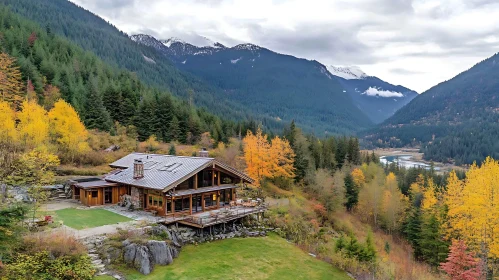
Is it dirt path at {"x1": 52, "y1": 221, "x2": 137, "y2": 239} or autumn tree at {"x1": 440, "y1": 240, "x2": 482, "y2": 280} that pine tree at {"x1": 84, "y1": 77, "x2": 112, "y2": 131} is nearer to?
dirt path at {"x1": 52, "y1": 221, "x2": 137, "y2": 239}

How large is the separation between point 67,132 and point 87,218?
72.0ft

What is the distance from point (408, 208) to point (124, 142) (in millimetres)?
51668

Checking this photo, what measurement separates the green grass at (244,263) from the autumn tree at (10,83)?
47.4m

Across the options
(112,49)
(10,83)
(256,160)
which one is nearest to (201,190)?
(256,160)

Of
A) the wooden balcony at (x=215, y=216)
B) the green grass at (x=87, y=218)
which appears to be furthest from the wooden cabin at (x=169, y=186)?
the green grass at (x=87, y=218)

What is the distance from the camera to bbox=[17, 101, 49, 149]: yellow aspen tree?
41.0 meters

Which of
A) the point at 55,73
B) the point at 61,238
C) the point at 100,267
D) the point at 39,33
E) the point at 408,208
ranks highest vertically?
the point at 39,33

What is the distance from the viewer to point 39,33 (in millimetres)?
96375

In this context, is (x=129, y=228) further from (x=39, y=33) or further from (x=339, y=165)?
(x=39, y=33)

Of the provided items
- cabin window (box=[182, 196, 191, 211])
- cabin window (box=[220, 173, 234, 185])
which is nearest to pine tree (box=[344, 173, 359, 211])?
cabin window (box=[220, 173, 234, 185])

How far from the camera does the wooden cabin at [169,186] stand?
29.4 meters

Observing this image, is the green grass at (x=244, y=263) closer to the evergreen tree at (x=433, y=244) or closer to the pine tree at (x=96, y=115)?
the evergreen tree at (x=433, y=244)

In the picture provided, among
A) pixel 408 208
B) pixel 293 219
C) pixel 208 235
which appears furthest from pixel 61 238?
pixel 408 208

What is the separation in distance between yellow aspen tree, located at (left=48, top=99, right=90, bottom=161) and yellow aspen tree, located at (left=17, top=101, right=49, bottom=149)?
6.75ft
